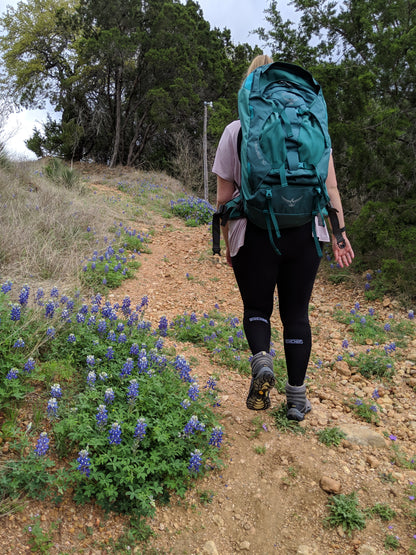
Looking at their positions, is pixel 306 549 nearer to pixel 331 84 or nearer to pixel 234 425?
pixel 234 425

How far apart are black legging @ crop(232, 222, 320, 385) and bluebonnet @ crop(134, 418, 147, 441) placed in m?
0.70

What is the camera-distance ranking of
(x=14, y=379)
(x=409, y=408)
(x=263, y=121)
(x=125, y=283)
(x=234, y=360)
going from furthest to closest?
(x=125, y=283)
(x=234, y=360)
(x=409, y=408)
(x=14, y=379)
(x=263, y=121)

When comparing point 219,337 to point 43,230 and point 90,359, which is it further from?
point 43,230

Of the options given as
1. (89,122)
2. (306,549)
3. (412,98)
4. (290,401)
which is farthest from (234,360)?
(89,122)

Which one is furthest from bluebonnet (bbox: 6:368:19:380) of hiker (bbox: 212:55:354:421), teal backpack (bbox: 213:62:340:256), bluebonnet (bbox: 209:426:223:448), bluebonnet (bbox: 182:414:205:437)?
teal backpack (bbox: 213:62:340:256)

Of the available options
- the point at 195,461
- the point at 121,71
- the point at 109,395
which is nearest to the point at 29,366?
the point at 109,395

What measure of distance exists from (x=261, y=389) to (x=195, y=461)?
487 mm

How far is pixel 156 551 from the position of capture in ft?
6.03

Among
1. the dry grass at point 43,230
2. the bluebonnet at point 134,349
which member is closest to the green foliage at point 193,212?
the dry grass at point 43,230

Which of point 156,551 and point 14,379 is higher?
point 14,379

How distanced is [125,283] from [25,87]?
1800cm

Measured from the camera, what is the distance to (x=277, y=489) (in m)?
2.24

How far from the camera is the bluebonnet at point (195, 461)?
82.4 inches

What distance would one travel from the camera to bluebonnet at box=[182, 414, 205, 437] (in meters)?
2.20
